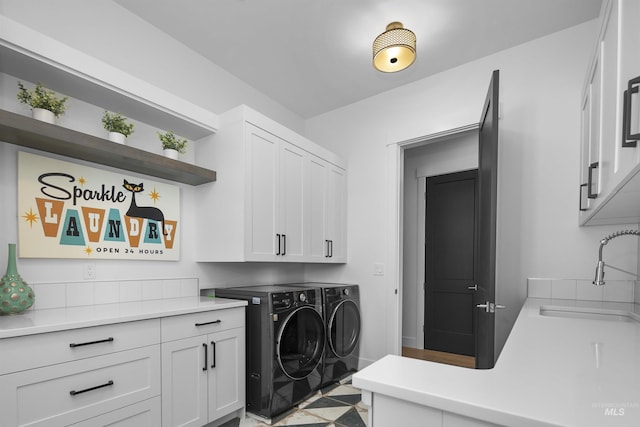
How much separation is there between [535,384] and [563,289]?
198 centimetres

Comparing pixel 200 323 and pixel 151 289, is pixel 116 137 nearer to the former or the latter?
pixel 151 289

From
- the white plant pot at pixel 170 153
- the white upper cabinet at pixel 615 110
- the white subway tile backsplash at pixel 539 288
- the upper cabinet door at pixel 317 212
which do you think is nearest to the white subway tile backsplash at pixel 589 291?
the white subway tile backsplash at pixel 539 288

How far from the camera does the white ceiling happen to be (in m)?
2.13

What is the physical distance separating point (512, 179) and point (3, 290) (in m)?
3.13

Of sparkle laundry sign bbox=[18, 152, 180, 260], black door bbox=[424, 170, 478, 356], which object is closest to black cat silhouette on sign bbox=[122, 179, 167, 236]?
sparkle laundry sign bbox=[18, 152, 180, 260]

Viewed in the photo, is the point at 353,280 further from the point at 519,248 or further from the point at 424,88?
Answer: the point at 424,88

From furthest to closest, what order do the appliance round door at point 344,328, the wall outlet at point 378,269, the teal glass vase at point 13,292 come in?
the wall outlet at point 378,269
the appliance round door at point 344,328
the teal glass vase at point 13,292

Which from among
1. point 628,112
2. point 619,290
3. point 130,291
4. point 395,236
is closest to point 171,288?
point 130,291

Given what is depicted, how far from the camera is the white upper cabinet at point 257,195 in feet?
7.67

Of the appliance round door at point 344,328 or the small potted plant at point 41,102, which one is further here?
the appliance round door at point 344,328

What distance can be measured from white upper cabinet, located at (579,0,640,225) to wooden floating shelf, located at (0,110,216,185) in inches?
86.2

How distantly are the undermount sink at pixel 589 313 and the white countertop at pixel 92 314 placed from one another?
1.92m

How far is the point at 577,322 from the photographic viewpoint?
150 cm

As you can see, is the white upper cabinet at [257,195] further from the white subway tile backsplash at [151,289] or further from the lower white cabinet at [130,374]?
the lower white cabinet at [130,374]
